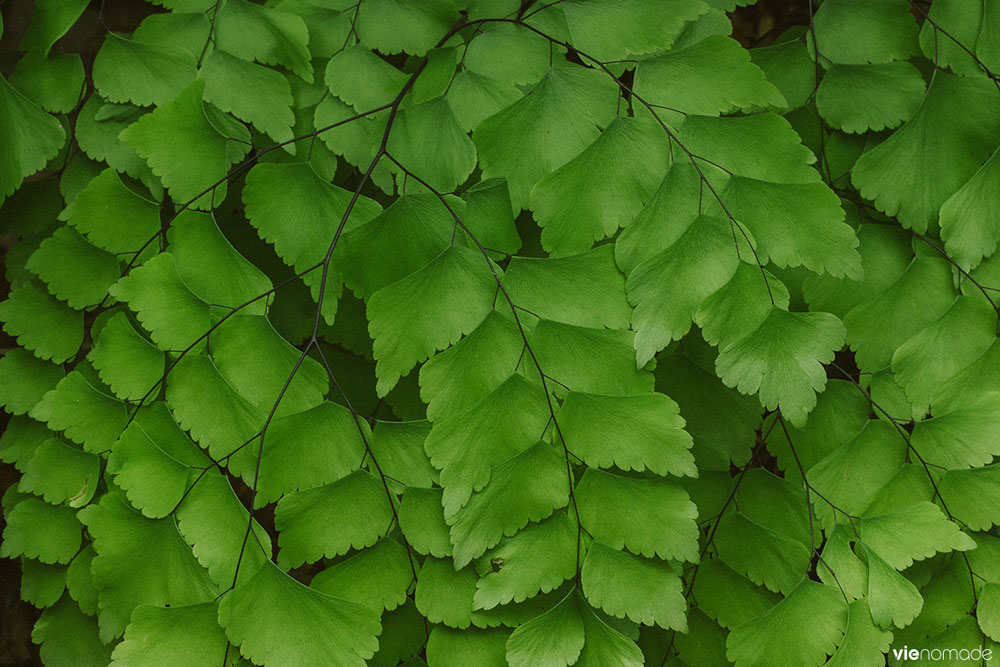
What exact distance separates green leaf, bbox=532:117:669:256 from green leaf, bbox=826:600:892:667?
360 millimetres

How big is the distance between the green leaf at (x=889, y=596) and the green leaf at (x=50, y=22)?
820 mm

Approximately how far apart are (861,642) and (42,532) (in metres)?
0.73

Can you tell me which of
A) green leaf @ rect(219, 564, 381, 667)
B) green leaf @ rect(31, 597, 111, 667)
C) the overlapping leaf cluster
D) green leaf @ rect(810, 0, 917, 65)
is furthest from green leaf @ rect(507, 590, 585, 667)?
green leaf @ rect(810, 0, 917, 65)

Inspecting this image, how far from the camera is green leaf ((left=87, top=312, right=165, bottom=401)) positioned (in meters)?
0.64

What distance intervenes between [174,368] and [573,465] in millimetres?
335

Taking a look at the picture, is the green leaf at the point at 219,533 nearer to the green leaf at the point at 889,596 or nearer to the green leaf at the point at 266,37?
the green leaf at the point at 266,37

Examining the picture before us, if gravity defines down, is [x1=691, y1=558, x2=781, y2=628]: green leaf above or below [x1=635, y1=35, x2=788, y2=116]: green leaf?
below

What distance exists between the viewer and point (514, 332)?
1.98ft

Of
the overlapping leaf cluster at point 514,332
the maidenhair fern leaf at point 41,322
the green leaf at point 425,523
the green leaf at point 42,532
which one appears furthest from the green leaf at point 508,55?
the green leaf at point 42,532

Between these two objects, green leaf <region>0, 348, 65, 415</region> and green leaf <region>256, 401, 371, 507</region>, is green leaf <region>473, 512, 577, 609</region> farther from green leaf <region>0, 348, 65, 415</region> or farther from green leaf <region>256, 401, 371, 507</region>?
green leaf <region>0, 348, 65, 415</region>

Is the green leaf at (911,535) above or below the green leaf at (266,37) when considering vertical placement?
below

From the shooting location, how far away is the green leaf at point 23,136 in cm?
67

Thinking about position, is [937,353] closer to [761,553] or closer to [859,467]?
[859,467]

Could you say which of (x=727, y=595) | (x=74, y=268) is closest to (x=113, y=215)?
(x=74, y=268)
